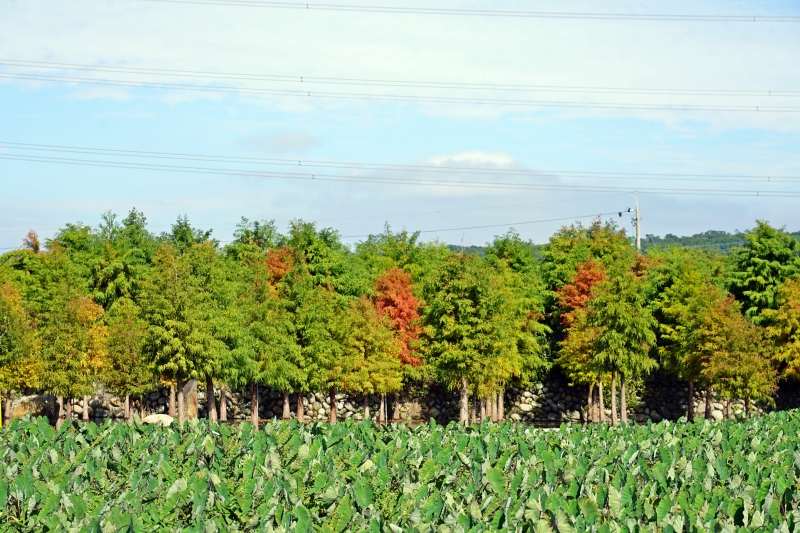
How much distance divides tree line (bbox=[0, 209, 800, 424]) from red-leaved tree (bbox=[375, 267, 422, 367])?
106mm

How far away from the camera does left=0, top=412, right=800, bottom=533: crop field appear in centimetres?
1152

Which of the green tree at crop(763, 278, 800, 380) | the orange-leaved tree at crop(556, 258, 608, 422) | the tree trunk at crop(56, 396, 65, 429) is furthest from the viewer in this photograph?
the orange-leaved tree at crop(556, 258, 608, 422)

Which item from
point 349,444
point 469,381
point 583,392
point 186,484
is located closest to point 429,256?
point 583,392

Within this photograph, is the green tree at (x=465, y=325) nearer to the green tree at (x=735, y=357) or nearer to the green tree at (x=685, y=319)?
the green tree at (x=735, y=357)

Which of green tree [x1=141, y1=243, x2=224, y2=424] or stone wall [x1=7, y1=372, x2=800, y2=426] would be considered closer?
green tree [x1=141, y1=243, x2=224, y2=424]

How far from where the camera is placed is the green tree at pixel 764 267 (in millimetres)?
56219

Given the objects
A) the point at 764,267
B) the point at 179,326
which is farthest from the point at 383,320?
the point at 764,267

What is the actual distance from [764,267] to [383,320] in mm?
24187

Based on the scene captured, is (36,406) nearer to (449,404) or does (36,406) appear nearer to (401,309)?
(401,309)

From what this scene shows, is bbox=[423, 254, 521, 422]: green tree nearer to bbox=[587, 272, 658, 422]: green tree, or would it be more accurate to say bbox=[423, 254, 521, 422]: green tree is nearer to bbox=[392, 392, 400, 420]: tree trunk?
bbox=[587, 272, 658, 422]: green tree

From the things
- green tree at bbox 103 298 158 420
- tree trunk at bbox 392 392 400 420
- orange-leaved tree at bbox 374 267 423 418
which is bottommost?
tree trunk at bbox 392 392 400 420

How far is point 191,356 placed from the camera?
4578 cm

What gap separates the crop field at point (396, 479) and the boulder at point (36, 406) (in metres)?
34.4

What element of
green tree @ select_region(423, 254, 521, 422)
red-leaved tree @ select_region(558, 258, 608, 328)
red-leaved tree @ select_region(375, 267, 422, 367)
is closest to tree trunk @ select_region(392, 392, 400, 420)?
red-leaved tree @ select_region(375, 267, 422, 367)
